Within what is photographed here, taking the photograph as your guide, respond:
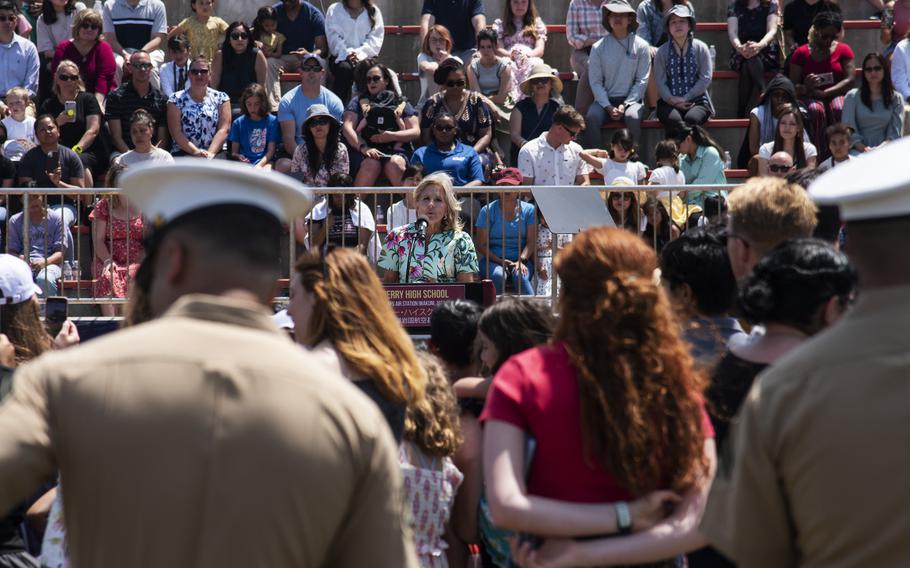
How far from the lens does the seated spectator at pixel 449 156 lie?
38.1 feet

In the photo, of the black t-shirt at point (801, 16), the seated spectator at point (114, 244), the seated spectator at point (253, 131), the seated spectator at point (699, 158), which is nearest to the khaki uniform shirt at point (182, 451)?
the seated spectator at point (114, 244)

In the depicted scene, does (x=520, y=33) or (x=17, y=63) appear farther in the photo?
(x=520, y=33)

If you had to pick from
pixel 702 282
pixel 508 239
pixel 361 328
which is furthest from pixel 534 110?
pixel 361 328

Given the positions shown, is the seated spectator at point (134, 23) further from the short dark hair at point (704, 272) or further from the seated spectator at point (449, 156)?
the short dark hair at point (704, 272)

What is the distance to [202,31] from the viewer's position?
49.1 feet

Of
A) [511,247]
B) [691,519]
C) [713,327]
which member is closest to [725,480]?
[691,519]

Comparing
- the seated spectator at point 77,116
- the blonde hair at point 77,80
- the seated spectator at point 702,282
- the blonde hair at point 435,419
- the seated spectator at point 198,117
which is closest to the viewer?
the seated spectator at point 702,282

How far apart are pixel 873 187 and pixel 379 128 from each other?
10831 mm

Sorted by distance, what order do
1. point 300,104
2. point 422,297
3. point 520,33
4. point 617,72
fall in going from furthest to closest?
A: point 520,33 < point 617,72 < point 300,104 < point 422,297

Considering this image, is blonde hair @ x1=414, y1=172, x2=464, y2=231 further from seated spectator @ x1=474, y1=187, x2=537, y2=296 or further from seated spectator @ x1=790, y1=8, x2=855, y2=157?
seated spectator @ x1=790, y1=8, x2=855, y2=157

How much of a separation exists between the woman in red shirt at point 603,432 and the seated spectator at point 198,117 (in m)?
10.3

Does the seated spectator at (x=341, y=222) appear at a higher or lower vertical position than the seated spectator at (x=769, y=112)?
lower

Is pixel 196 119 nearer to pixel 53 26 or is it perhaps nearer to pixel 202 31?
pixel 202 31

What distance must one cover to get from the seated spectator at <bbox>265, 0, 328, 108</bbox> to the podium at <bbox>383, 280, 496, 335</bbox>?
7.43 m
